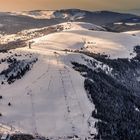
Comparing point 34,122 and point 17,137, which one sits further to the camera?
point 34,122

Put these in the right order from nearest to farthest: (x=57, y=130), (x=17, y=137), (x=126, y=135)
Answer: (x=17, y=137), (x=57, y=130), (x=126, y=135)

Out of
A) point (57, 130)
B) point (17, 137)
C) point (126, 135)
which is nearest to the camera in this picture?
point (17, 137)

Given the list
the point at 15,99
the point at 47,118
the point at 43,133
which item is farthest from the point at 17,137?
the point at 15,99

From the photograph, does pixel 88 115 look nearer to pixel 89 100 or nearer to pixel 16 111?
pixel 89 100

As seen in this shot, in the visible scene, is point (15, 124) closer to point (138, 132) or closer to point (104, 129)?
point (104, 129)

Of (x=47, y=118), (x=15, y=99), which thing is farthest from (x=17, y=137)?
(x=15, y=99)

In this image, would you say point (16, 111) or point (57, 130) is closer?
point (57, 130)

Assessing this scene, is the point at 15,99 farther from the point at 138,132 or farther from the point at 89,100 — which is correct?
the point at 138,132

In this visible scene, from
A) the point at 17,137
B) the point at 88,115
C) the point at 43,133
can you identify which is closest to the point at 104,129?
the point at 88,115
